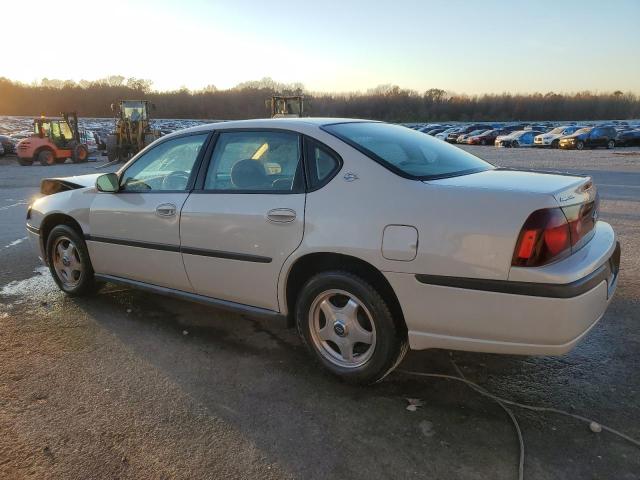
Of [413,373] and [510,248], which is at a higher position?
[510,248]

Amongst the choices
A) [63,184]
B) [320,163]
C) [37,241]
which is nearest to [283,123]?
[320,163]

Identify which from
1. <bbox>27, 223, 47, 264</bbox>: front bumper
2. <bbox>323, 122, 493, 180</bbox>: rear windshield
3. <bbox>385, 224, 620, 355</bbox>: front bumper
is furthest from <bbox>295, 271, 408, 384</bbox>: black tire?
<bbox>27, 223, 47, 264</bbox>: front bumper

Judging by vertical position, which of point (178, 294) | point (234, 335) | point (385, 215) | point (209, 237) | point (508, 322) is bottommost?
point (234, 335)

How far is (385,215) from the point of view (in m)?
2.74

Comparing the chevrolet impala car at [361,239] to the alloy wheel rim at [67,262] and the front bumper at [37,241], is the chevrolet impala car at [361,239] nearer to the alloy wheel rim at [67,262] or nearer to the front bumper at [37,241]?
the alloy wheel rim at [67,262]

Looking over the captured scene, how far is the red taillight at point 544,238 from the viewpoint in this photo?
241 cm

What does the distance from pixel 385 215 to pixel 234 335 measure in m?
1.80

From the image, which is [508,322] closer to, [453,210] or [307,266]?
[453,210]

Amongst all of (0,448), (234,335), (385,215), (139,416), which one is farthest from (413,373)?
(0,448)

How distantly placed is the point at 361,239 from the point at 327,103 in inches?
4375

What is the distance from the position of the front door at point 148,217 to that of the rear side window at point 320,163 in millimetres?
1044

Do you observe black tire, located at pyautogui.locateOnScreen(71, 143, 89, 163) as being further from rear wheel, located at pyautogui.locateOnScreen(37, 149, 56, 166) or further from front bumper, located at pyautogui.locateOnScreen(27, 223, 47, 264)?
front bumper, located at pyautogui.locateOnScreen(27, 223, 47, 264)

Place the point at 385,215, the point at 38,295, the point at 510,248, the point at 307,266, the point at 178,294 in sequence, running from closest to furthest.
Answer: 1. the point at 510,248
2. the point at 385,215
3. the point at 307,266
4. the point at 178,294
5. the point at 38,295

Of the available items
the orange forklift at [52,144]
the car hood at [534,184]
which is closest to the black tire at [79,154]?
the orange forklift at [52,144]
